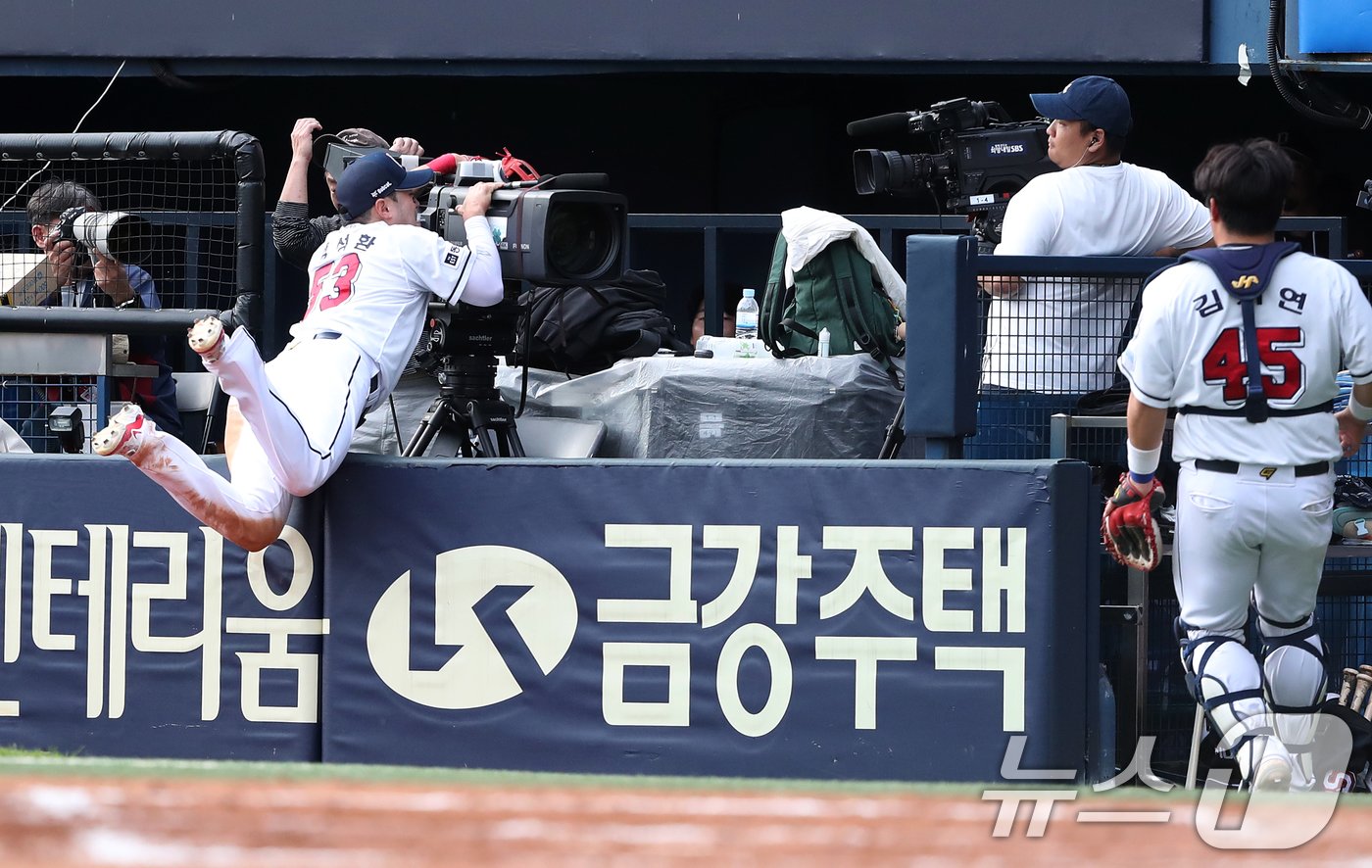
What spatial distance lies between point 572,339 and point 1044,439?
2142 mm

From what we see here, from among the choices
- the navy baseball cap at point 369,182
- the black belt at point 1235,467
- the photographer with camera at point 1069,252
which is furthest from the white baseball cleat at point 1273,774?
the navy baseball cap at point 369,182

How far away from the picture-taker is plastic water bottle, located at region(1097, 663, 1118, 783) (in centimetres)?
456

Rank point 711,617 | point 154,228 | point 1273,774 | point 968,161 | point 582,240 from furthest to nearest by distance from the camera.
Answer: point 154,228
point 968,161
point 582,240
point 711,617
point 1273,774

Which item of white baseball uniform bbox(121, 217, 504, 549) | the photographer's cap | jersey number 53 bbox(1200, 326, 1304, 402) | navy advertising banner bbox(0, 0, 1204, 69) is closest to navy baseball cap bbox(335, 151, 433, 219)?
white baseball uniform bbox(121, 217, 504, 549)

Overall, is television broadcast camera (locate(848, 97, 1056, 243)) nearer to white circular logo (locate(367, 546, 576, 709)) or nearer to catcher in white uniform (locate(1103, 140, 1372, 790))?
catcher in white uniform (locate(1103, 140, 1372, 790))

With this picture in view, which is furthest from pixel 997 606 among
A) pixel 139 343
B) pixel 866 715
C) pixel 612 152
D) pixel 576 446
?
pixel 612 152

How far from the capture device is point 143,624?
4945 millimetres

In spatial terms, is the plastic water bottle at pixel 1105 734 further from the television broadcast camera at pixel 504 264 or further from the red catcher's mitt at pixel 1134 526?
the television broadcast camera at pixel 504 264

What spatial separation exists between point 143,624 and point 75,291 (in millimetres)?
1770

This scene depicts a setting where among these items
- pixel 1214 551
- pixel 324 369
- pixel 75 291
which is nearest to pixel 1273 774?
pixel 1214 551

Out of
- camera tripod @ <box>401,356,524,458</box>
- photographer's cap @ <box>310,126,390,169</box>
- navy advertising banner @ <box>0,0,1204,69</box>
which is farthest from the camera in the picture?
navy advertising banner @ <box>0,0,1204,69</box>

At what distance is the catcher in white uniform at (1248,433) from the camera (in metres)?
4.11

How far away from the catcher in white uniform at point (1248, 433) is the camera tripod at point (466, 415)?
210cm

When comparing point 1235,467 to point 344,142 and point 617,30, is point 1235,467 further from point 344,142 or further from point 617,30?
point 617,30
